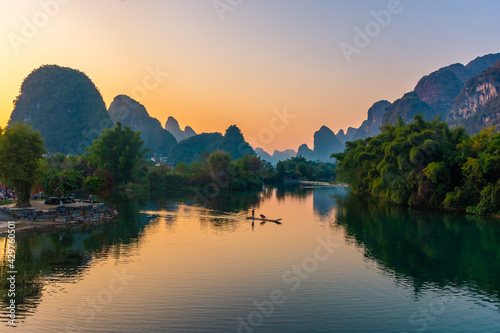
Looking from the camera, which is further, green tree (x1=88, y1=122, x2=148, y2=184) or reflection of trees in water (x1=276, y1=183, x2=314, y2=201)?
green tree (x1=88, y1=122, x2=148, y2=184)

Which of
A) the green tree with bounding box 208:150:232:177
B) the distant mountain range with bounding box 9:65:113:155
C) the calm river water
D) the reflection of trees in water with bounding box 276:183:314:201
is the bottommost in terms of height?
the calm river water

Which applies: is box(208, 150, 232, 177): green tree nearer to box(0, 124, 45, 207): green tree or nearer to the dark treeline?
the dark treeline

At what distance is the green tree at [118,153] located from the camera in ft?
200

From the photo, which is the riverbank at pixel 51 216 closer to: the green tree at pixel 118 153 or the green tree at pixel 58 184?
the green tree at pixel 58 184

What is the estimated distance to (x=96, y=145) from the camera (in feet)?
200

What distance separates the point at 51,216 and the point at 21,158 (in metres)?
5.04

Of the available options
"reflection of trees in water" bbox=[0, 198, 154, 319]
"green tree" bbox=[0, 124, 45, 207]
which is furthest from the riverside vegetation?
"reflection of trees in water" bbox=[0, 198, 154, 319]

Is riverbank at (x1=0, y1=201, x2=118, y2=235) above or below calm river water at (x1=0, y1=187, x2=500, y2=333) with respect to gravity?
above

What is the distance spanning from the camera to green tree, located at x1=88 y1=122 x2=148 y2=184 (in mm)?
61031

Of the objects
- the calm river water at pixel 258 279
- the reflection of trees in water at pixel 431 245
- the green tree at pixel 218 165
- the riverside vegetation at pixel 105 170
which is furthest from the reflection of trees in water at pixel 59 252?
the green tree at pixel 218 165

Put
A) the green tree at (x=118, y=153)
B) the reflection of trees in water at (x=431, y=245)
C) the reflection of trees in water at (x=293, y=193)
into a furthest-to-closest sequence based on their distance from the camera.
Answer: the green tree at (x=118, y=153), the reflection of trees in water at (x=293, y=193), the reflection of trees in water at (x=431, y=245)

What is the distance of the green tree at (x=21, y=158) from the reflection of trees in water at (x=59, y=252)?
579 centimetres

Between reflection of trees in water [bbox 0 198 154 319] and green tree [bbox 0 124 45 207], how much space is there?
5793 mm

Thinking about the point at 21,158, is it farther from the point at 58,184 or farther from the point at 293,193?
the point at 293,193
